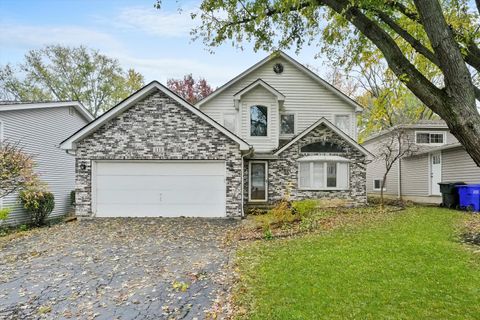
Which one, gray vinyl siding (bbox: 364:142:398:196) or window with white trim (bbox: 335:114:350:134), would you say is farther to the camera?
gray vinyl siding (bbox: 364:142:398:196)

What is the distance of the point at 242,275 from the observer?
21.3ft

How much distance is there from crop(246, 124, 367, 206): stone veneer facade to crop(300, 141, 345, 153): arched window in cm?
14

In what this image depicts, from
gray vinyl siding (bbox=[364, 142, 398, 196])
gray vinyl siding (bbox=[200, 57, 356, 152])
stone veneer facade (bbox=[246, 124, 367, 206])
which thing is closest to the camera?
stone veneer facade (bbox=[246, 124, 367, 206])

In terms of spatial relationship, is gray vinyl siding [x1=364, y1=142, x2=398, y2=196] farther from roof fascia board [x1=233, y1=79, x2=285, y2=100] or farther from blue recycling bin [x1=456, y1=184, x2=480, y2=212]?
roof fascia board [x1=233, y1=79, x2=285, y2=100]

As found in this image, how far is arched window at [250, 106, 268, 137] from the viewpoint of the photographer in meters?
16.8

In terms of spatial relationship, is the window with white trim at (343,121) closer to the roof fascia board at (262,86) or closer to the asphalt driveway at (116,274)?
the roof fascia board at (262,86)

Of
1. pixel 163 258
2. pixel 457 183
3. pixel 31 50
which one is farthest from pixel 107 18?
pixel 31 50

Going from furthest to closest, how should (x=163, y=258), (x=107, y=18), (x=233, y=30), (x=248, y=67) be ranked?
1. (x=248, y=67)
2. (x=107, y=18)
3. (x=163, y=258)
4. (x=233, y=30)

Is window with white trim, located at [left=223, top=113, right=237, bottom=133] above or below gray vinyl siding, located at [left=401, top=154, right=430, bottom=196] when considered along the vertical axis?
above

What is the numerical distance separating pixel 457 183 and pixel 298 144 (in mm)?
7402

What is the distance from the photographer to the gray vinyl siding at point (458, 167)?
15.4m

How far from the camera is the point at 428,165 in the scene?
18.4m

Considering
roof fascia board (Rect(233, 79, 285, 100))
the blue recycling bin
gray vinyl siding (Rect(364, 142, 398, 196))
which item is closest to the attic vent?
roof fascia board (Rect(233, 79, 285, 100))

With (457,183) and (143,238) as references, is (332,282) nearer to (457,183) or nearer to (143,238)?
(143,238)
